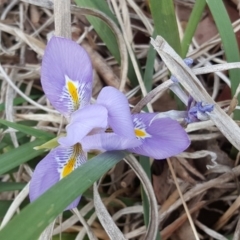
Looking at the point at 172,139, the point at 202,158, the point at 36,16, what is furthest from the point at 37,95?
the point at 172,139

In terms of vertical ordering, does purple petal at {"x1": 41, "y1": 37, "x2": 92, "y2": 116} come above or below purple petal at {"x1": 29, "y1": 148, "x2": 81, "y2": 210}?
above

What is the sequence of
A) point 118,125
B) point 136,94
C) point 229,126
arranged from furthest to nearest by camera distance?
point 136,94
point 229,126
point 118,125

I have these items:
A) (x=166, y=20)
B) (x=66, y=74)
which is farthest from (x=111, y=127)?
(x=166, y=20)

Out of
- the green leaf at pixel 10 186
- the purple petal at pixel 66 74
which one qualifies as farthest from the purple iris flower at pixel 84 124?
the green leaf at pixel 10 186

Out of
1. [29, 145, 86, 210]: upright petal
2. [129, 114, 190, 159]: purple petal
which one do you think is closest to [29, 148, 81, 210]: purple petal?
[29, 145, 86, 210]: upright petal

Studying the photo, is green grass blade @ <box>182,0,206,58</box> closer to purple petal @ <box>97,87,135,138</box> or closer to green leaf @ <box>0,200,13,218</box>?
purple petal @ <box>97,87,135,138</box>

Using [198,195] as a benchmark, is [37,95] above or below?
above

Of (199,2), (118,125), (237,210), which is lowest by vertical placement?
(237,210)

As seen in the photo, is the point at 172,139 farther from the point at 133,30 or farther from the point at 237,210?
the point at 133,30
